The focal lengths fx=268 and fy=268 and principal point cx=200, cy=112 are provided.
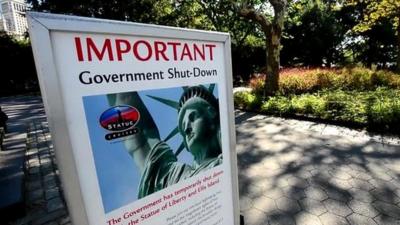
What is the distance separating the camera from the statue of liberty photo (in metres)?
1.29

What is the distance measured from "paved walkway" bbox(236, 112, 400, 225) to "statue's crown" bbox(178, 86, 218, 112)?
6.12ft

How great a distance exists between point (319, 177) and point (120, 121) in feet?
11.4

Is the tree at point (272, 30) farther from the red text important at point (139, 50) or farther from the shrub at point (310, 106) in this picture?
the red text important at point (139, 50)

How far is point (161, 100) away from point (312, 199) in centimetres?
274

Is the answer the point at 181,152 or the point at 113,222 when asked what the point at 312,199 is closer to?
the point at 181,152

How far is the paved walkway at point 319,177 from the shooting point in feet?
9.78

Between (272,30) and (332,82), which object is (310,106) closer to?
(272,30)

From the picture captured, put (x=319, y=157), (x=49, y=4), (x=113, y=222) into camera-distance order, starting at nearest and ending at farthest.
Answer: (x=113, y=222) → (x=319, y=157) → (x=49, y=4)

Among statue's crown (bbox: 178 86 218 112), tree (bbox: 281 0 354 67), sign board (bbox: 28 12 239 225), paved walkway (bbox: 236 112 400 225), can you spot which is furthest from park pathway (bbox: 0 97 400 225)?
tree (bbox: 281 0 354 67)

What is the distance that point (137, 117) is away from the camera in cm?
127

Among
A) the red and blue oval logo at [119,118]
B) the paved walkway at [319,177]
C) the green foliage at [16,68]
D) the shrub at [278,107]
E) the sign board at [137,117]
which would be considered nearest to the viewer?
the sign board at [137,117]

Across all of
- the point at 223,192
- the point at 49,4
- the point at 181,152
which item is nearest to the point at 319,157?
the point at 223,192

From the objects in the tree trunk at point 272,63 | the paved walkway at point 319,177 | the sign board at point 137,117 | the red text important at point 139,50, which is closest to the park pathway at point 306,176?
the paved walkway at point 319,177

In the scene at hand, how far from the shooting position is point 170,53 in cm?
139
